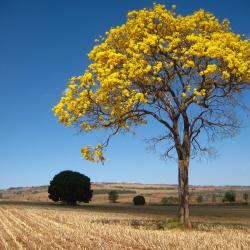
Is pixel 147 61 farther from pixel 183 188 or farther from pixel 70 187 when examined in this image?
pixel 70 187

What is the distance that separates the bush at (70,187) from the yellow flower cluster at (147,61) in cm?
5200

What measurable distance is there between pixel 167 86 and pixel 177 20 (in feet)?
13.4

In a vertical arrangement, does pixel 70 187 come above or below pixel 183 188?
above

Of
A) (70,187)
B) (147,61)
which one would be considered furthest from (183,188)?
(70,187)

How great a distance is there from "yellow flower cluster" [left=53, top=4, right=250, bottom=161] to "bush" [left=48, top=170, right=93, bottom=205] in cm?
5200

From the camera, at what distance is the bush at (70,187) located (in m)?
79.1

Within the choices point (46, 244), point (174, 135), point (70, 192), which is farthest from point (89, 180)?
point (46, 244)

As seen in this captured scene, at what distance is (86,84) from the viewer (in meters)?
27.2

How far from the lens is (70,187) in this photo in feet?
260

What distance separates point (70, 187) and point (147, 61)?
54.2 meters

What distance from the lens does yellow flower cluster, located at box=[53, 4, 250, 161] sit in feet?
86.3

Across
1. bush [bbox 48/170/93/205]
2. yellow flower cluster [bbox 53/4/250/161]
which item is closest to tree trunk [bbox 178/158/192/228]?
yellow flower cluster [bbox 53/4/250/161]

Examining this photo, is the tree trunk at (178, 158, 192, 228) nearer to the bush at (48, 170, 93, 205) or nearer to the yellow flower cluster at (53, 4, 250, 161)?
the yellow flower cluster at (53, 4, 250, 161)

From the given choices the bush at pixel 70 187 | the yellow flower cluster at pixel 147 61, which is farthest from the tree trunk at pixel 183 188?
the bush at pixel 70 187
